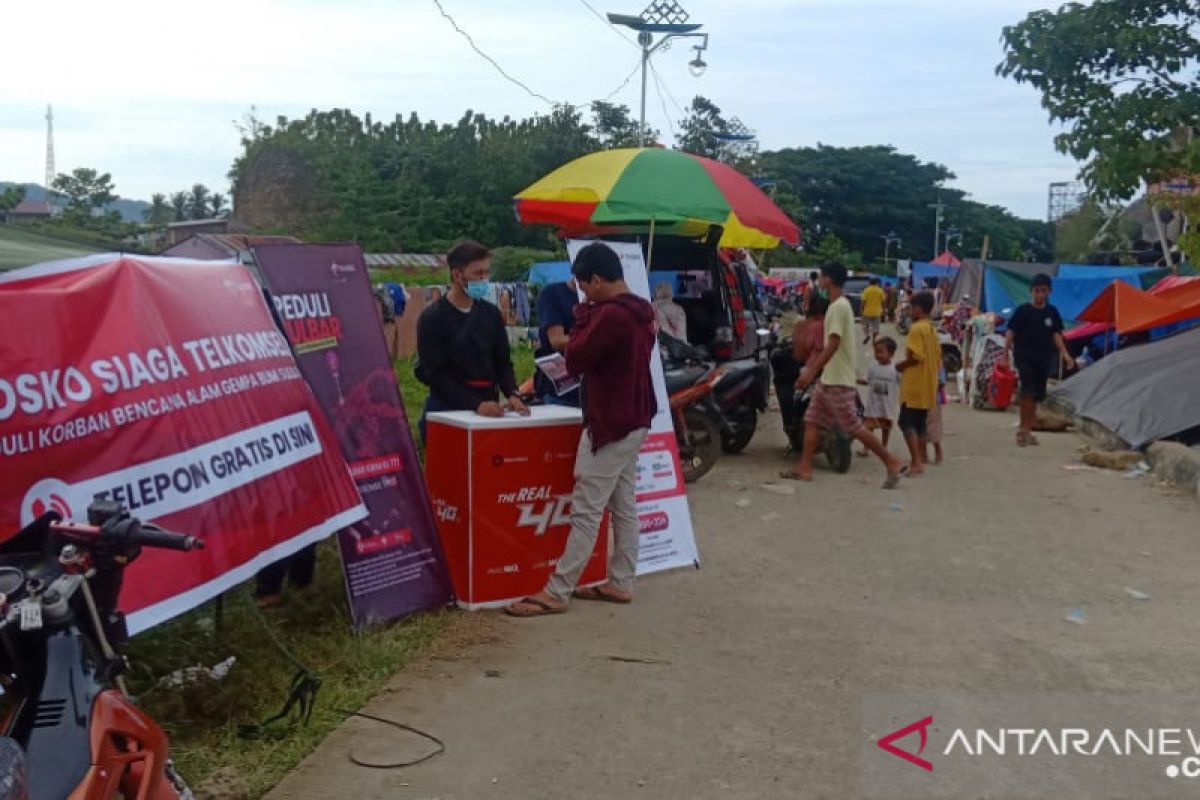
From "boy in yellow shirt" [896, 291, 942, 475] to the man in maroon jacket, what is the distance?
531cm

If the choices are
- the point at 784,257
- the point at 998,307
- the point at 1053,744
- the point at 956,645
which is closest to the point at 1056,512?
the point at 956,645

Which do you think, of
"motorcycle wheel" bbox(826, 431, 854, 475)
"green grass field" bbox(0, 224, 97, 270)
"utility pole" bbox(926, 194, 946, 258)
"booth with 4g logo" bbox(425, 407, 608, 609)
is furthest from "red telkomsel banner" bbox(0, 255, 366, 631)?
"utility pole" bbox(926, 194, 946, 258)

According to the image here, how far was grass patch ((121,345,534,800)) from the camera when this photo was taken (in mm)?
4074

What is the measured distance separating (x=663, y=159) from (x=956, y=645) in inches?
176

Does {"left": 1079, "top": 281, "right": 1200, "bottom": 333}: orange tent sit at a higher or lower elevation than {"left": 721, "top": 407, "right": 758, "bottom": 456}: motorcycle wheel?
higher

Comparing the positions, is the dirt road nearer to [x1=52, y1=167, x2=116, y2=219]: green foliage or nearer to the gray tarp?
the gray tarp

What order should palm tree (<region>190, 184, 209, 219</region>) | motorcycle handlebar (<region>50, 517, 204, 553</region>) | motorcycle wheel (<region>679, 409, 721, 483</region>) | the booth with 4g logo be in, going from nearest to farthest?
motorcycle handlebar (<region>50, 517, 204, 553</region>) < the booth with 4g logo < motorcycle wheel (<region>679, 409, 721, 483</region>) < palm tree (<region>190, 184, 209, 219</region>)

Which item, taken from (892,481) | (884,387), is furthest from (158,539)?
(884,387)

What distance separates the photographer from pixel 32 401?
3449 millimetres

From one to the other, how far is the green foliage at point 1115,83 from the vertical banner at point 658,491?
33.5ft

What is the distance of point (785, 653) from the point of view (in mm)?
5414

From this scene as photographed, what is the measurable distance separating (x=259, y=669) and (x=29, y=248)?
6.44 feet

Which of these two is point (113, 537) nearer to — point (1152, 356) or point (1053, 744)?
point (1053, 744)

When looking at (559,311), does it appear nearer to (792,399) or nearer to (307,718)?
(307,718)
